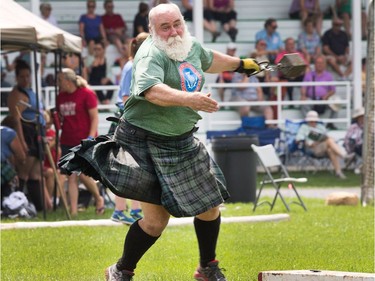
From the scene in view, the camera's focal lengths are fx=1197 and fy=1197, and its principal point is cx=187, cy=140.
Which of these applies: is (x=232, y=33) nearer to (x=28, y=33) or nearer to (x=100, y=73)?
(x=100, y=73)

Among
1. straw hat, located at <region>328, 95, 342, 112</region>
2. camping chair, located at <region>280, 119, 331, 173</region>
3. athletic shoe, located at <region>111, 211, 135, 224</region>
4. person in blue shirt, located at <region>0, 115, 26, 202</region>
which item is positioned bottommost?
camping chair, located at <region>280, 119, 331, 173</region>

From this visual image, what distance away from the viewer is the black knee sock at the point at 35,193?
13312mm

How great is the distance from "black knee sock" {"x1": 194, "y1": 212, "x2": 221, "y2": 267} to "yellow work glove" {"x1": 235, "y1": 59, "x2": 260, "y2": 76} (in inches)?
35.1

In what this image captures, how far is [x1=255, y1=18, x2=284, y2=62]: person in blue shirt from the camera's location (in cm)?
2144

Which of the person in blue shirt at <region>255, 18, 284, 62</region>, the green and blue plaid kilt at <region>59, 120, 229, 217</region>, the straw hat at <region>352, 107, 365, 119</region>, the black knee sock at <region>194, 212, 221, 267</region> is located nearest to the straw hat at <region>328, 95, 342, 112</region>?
the person in blue shirt at <region>255, 18, 284, 62</region>

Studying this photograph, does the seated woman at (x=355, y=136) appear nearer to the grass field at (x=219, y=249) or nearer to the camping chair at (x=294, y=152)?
the camping chair at (x=294, y=152)

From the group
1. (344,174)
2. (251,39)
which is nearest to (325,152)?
(344,174)

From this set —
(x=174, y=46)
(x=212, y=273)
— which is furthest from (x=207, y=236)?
(x=174, y=46)

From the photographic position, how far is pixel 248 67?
693cm

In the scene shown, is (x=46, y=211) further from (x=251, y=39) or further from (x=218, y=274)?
(x=251, y=39)

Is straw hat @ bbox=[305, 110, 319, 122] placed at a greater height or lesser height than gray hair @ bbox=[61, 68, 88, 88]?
lesser

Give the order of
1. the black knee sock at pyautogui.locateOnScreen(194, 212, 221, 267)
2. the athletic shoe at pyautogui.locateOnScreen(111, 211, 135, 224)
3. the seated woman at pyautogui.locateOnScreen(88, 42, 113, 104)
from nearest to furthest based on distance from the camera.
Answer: the black knee sock at pyautogui.locateOnScreen(194, 212, 221, 267), the athletic shoe at pyautogui.locateOnScreen(111, 211, 135, 224), the seated woman at pyautogui.locateOnScreen(88, 42, 113, 104)

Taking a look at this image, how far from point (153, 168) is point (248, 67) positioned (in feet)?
3.10

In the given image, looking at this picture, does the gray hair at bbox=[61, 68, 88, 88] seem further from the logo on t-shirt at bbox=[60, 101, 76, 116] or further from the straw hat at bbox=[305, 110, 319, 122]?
the straw hat at bbox=[305, 110, 319, 122]
